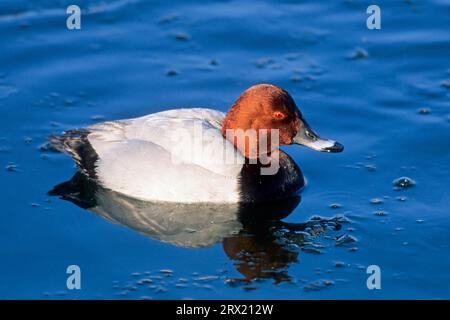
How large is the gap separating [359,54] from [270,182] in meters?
3.15

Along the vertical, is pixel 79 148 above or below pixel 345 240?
above

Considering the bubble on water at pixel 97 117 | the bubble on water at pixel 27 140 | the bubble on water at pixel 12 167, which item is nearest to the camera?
the bubble on water at pixel 12 167

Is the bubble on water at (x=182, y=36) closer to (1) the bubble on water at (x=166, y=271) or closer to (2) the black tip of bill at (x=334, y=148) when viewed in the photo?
(2) the black tip of bill at (x=334, y=148)

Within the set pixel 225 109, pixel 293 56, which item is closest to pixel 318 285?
pixel 225 109

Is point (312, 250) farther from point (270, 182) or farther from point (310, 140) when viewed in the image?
point (310, 140)

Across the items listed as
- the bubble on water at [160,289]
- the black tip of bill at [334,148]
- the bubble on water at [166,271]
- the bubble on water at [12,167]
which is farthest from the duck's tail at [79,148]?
the black tip of bill at [334,148]

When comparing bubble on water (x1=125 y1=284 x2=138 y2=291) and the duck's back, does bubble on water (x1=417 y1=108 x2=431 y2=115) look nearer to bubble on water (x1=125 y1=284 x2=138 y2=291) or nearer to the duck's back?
the duck's back

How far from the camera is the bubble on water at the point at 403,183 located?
29.7 feet

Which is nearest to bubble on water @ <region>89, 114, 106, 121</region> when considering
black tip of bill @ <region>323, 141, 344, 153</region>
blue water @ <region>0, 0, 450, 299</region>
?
blue water @ <region>0, 0, 450, 299</region>

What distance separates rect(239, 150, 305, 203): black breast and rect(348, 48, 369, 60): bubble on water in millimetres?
2695

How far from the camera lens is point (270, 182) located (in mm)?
8844

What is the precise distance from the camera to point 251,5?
1234cm

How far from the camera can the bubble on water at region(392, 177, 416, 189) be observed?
9055 millimetres
